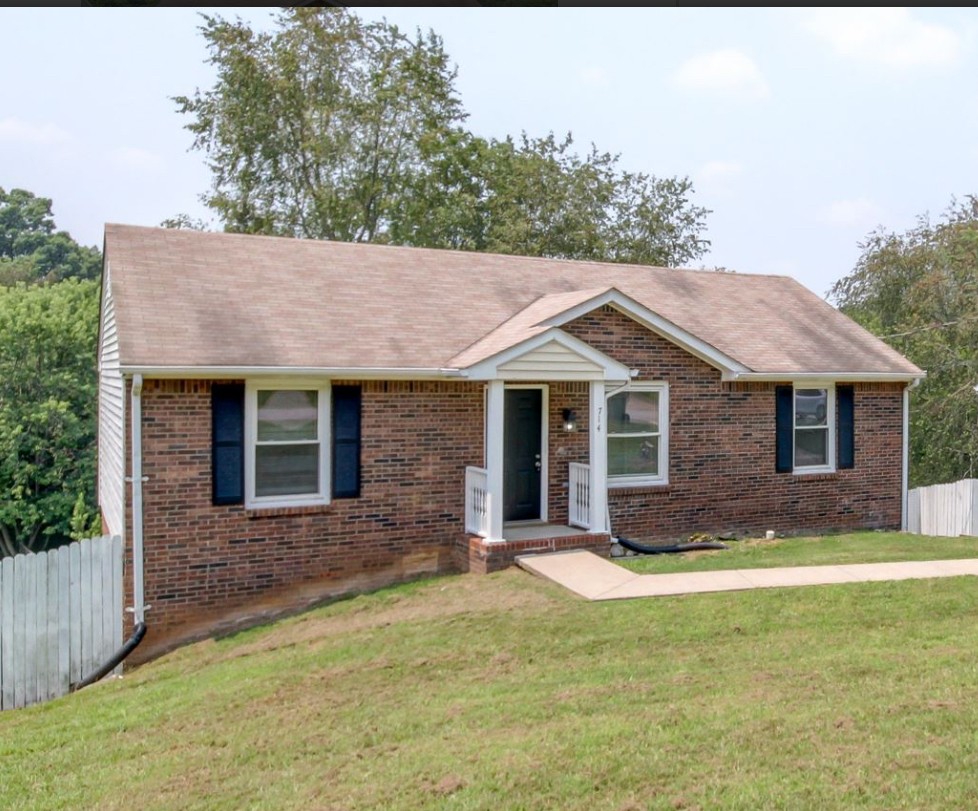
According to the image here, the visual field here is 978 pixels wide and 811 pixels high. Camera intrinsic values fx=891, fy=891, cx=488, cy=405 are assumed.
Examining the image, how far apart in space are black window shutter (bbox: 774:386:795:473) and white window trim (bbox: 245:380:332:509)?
7351 mm

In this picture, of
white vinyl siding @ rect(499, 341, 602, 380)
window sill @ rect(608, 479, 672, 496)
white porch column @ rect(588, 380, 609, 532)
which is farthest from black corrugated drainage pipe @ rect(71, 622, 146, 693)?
window sill @ rect(608, 479, 672, 496)

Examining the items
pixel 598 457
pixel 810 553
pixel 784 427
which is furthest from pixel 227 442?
pixel 784 427

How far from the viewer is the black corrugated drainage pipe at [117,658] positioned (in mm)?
10219

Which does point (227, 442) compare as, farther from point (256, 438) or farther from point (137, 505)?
point (137, 505)

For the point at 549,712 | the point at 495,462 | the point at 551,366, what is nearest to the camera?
the point at 549,712

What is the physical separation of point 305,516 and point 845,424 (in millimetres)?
9244

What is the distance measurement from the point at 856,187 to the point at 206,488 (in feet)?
50.6

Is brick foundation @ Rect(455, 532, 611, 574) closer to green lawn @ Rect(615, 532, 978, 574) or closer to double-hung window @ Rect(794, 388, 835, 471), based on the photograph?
green lawn @ Rect(615, 532, 978, 574)

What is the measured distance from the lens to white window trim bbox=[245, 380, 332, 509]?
A: 1110 cm

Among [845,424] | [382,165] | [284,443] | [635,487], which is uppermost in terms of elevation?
[382,165]

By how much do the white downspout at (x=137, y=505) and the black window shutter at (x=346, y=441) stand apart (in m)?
2.36

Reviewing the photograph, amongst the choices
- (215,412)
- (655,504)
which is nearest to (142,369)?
(215,412)

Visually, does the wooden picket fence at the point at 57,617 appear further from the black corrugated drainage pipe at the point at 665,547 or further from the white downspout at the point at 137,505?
the black corrugated drainage pipe at the point at 665,547

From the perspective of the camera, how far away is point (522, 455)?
42.9 feet
